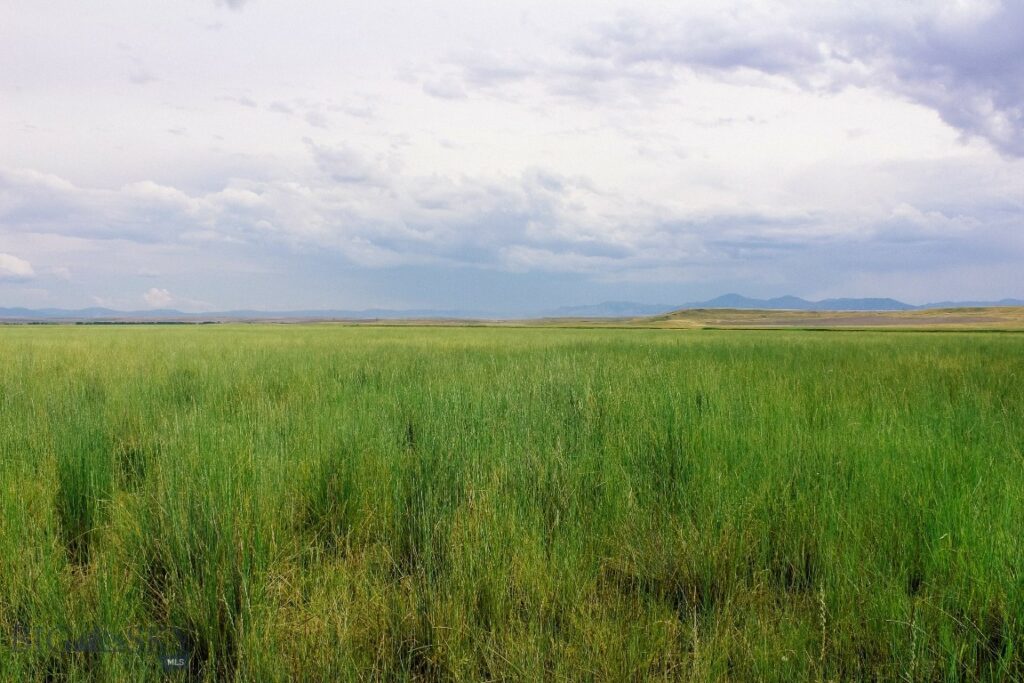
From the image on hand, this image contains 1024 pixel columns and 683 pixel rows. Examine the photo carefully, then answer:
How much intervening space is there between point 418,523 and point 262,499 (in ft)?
2.69

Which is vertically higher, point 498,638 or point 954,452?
point 954,452

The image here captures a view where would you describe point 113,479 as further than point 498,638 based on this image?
Yes

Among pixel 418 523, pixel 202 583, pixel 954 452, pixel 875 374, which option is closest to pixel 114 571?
pixel 202 583

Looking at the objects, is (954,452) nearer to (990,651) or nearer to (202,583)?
(990,651)

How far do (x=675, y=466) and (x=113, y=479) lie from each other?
Answer: 150 inches

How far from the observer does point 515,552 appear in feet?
8.25

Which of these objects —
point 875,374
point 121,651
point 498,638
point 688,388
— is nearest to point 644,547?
point 498,638

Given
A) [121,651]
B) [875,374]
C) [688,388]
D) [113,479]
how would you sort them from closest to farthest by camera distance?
[121,651], [113,479], [688,388], [875,374]

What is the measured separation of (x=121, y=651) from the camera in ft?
6.43

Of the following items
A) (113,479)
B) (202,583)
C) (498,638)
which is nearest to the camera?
(498,638)

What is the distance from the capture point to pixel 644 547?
2.80 m

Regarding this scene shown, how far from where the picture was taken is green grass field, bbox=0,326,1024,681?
6.64 feet

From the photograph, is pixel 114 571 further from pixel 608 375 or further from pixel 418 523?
pixel 608 375

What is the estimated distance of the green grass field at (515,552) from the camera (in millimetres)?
2023
